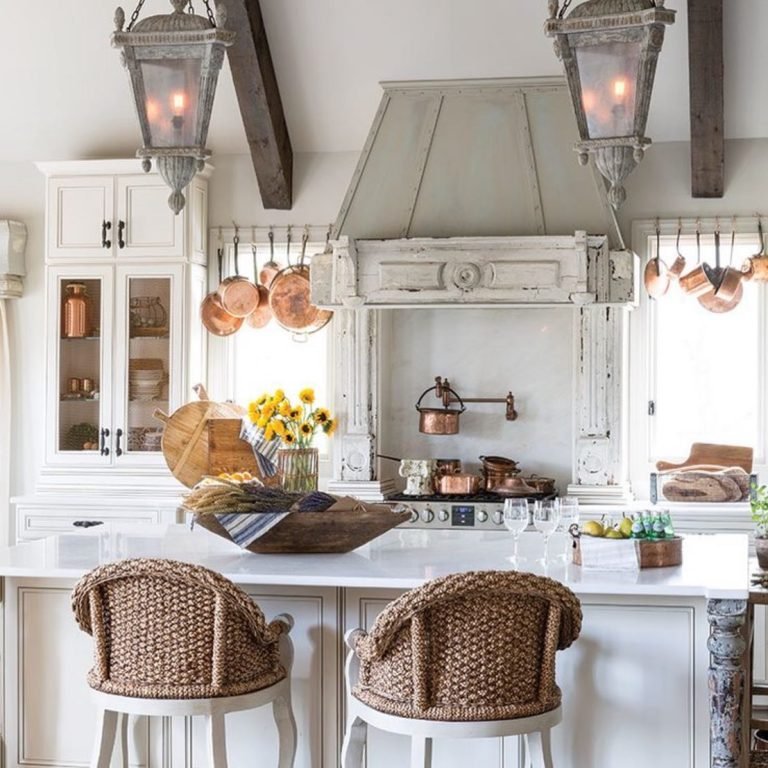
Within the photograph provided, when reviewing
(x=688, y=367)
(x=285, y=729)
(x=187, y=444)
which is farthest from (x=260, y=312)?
(x=285, y=729)

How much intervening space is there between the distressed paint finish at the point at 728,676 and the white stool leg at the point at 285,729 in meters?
1.09

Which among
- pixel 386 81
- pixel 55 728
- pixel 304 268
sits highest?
pixel 386 81

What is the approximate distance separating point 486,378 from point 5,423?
2461 mm

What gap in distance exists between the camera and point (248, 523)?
12.0 feet

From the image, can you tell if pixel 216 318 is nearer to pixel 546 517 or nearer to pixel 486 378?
pixel 486 378

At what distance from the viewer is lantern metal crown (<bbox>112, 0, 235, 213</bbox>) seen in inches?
132

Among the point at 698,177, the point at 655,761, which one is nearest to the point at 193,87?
the point at 655,761

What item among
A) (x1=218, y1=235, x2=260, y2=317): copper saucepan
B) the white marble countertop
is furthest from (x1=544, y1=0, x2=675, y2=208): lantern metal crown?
(x1=218, y1=235, x2=260, y2=317): copper saucepan

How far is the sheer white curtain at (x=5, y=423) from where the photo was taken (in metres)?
6.38

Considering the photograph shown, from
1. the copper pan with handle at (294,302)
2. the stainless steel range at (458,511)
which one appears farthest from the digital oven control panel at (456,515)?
the copper pan with handle at (294,302)

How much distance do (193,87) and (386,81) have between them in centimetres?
246

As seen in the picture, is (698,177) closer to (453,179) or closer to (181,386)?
(453,179)

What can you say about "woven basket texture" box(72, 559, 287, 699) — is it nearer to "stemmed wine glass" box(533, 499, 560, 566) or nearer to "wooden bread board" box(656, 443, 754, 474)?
"stemmed wine glass" box(533, 499, 560, 566)

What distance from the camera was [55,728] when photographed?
3.63 m
